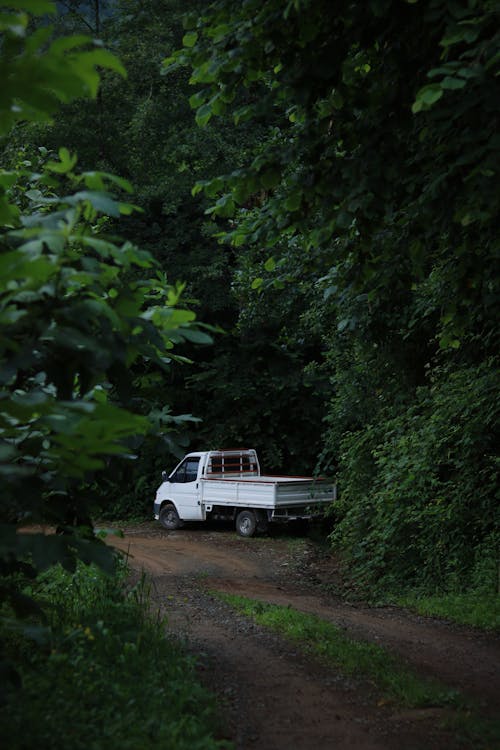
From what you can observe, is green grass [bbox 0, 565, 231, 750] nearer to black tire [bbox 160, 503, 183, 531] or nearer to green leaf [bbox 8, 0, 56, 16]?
green leaf [bbox 8, 0, 56, 16]

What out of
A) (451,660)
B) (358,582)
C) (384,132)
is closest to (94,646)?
(451,660)

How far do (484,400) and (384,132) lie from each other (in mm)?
5574

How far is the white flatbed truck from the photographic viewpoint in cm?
1911

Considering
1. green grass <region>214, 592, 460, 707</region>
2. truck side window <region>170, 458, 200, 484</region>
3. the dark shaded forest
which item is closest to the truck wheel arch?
truck side window <region>170, 458, 200, 484</region>

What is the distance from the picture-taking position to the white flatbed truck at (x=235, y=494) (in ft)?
62.7

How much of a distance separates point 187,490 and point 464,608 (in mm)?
12030

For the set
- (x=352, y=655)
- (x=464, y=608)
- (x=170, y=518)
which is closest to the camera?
(x=352, y=655)

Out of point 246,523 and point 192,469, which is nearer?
point 246,523

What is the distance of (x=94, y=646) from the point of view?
594 cm

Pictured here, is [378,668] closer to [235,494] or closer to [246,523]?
[246,523]

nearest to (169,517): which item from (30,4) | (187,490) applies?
(187,490)

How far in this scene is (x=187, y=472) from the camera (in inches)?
852

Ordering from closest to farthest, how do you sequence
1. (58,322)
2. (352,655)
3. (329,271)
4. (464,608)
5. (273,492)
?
1. (58,322)
2. (352,655)
3. (329,271)
4. (464,608)
5. (273,492)

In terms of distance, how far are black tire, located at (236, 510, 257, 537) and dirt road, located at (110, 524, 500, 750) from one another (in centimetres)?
581
